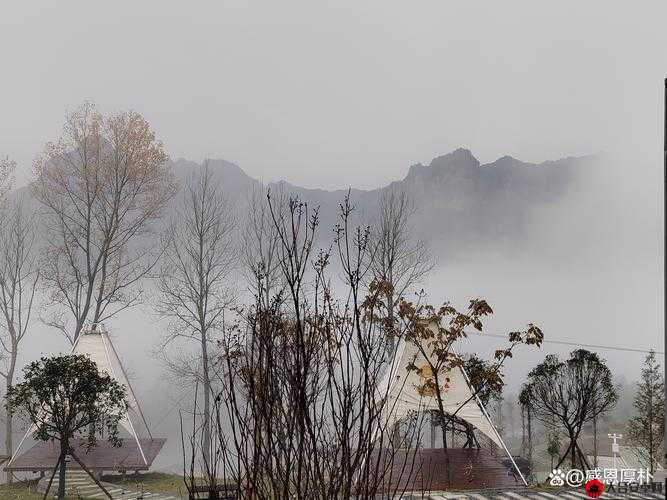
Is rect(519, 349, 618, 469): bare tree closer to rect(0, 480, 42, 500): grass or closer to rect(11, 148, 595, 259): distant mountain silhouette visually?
rect(0, 480, 42, 500): grass

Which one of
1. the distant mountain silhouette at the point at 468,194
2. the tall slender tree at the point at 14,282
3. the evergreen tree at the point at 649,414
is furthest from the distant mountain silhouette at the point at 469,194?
the evergreen tree at the point at 649,414

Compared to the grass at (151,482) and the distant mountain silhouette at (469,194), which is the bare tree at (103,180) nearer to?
the grass at (151,482)

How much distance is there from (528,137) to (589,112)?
238cm

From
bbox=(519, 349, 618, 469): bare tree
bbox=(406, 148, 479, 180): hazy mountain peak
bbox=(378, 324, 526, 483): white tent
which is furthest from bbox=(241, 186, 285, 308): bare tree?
bbox=(406, 148, 479, 180): hazy mountain peak

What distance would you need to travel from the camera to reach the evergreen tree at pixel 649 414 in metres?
7.33

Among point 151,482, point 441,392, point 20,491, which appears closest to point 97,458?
point 151,482

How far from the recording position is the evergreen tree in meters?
7.33

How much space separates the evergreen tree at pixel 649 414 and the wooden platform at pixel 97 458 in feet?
18.3

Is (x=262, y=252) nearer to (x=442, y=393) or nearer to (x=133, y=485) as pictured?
(x=133, y=485)

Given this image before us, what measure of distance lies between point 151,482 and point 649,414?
570 cm

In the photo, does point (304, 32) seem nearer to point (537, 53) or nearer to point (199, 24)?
point (199, 24)

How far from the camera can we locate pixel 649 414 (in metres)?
7.47

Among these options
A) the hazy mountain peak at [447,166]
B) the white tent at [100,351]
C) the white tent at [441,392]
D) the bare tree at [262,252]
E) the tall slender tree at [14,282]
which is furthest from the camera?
the hazy mountain peak at [447,166]

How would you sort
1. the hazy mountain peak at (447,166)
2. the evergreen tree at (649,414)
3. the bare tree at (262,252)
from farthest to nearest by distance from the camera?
the hazy mountain peak at (447,166) → the evergreen tree at (649,414) → the bare tree at (262,252)
